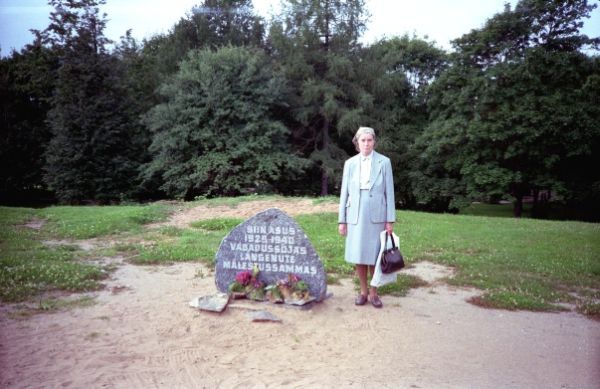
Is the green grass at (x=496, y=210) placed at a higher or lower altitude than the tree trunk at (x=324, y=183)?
lower

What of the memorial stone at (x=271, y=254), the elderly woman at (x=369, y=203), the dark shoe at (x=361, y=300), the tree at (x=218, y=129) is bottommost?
the dark shoe at (x=361, y=300)

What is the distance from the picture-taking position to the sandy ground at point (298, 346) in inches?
169

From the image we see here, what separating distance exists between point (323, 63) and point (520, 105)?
12.3m

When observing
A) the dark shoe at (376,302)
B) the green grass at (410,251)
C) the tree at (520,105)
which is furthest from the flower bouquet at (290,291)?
the tree at (520,105)

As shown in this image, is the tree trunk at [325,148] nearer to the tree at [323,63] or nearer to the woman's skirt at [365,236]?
the tree at [323,63]

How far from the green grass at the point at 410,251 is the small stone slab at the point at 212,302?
2.15 meters

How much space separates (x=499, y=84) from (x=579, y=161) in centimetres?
654

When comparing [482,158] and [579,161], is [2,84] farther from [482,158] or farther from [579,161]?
[579,161]

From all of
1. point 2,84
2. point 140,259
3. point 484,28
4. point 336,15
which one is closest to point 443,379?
point 140,259

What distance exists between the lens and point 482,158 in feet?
85.6

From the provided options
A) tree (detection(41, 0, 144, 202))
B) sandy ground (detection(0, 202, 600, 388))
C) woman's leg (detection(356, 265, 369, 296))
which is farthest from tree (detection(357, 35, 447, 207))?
sandy ground (detection(0, 202, 600, 388))

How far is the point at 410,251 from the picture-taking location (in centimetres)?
1030

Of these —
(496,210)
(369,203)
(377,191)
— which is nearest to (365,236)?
(369,203)

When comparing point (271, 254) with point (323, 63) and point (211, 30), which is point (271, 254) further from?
point (211, 30)
